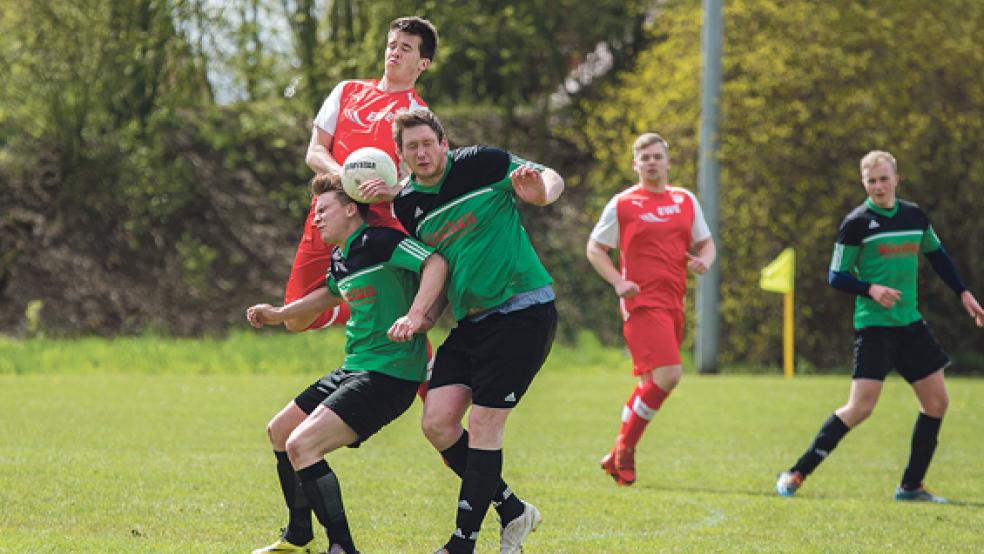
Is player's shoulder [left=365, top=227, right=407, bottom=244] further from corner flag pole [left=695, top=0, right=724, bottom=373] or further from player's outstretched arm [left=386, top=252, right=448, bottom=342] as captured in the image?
corner flag pole [left=695, top=0, right=724, bottom=373]

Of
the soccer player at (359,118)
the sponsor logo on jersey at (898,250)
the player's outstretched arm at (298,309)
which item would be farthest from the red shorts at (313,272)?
the sponsor logo on jersey at (898,250)

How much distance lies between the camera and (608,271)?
29.5ft

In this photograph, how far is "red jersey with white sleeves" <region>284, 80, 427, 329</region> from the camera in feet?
23.2

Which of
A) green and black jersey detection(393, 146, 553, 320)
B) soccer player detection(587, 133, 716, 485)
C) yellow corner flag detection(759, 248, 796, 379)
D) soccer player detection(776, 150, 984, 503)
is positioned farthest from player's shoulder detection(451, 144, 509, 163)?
yellow corner flag detection(759, 248, 796, 379)

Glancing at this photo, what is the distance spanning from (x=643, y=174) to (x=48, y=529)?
465 centimetres

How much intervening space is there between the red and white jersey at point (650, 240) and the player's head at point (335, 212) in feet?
11.7

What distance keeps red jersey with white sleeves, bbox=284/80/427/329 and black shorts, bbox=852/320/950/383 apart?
3472 mm

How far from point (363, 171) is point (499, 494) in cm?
155

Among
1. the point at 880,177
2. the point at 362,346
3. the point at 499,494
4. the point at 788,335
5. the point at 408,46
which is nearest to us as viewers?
the point at 362,346

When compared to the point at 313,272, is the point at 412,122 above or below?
above

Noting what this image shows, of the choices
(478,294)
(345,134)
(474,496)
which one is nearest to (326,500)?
(474,496)

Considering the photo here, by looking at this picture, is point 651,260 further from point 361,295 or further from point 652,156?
point 361,295

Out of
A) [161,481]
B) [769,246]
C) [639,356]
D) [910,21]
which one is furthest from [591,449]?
[910,21]

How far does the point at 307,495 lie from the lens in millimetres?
5898
